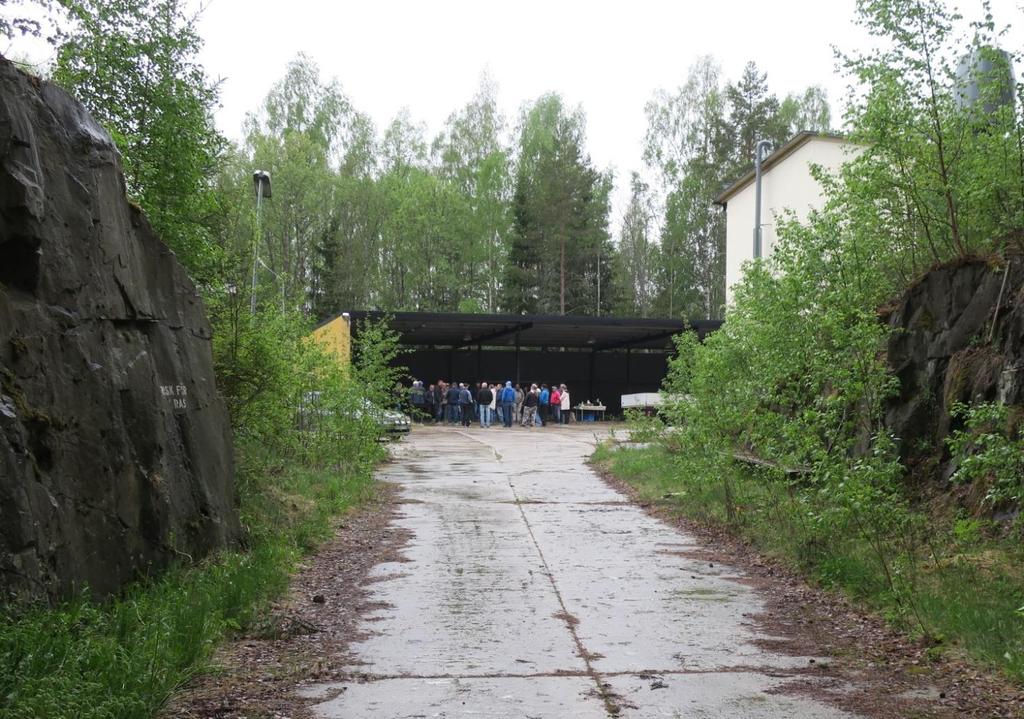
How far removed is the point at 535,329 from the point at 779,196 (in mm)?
12573

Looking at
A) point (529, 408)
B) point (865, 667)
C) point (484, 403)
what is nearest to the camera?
point (865, 667)

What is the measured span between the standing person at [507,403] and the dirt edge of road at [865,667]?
25767 mm

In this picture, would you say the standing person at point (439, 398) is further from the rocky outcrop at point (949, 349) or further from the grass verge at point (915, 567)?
the rocky outcrop at point (949, 349)

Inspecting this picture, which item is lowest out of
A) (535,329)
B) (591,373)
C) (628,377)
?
(628,377)

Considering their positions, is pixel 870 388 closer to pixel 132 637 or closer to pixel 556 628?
pixel 556 628

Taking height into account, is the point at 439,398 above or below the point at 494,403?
above

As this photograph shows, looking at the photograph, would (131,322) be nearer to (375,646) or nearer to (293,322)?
(375,646)

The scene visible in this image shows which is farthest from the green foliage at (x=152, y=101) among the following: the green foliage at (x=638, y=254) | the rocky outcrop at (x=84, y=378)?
the green foliage at (x=638, y=254)

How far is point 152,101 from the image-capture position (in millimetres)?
12203

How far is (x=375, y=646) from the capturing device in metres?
5.97

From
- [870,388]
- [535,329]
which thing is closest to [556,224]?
[535,329]

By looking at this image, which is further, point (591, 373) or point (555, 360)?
point (591, 373)

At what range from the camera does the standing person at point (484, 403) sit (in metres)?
33.8

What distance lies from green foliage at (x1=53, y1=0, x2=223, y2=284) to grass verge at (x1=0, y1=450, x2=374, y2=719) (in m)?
4.79
